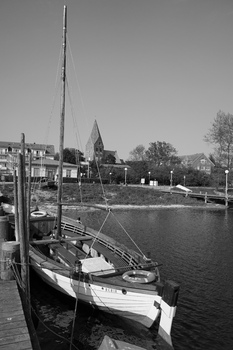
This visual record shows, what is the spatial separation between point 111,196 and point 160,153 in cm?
6794

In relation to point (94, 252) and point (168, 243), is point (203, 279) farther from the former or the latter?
point (168, 243)

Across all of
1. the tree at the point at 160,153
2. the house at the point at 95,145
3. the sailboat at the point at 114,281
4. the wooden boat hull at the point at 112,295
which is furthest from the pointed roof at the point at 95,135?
the wooden boat hull at the point at 112,295

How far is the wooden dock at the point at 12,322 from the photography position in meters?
7.01

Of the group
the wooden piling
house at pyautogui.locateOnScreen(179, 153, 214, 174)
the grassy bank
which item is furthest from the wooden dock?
house at pyautogui.locateOnScreen(179, 153, 214, 174)

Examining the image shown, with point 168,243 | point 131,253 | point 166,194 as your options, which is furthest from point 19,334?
point 166,194

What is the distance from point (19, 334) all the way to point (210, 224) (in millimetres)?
34152

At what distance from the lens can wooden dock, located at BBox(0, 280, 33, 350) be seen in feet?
23.0

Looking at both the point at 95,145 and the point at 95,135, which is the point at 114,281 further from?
the point at 95,135

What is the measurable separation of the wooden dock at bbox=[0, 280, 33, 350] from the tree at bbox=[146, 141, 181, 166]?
115250 millimetres

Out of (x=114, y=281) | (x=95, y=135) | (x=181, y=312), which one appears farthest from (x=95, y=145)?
(x=114, y=281)

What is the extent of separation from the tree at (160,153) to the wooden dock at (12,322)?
115 metres

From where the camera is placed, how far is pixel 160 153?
125m

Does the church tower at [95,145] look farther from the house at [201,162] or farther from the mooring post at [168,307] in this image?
the mooring post at [168,307]

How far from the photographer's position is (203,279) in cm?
1683
